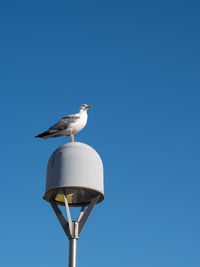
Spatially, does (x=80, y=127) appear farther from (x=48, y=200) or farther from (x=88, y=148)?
(x=48, y=200)

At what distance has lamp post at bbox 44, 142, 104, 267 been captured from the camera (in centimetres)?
1205

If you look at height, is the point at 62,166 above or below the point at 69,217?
above

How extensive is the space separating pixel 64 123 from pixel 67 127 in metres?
0.24

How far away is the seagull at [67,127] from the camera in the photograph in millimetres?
15445

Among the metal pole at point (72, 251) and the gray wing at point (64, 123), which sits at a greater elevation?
the gray wing at point (64, 123)

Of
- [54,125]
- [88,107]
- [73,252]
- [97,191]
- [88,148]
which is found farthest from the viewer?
[88,107]

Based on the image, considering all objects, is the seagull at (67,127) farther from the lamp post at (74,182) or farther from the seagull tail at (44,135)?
the lamp post at (74,182)

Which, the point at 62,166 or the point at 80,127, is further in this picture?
the point at 80,127

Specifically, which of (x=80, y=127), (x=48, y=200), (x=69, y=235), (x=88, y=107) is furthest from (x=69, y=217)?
(x=88, y=107)

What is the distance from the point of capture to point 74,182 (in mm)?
12094

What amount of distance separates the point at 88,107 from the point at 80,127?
211 cm

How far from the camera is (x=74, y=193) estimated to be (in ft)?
42.0

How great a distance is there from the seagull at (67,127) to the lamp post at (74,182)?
234 centimetres

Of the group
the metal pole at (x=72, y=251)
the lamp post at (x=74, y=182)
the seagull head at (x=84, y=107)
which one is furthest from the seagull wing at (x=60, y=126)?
the metal pole at (x=72, y=251)
